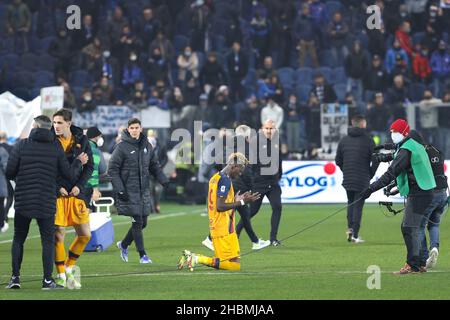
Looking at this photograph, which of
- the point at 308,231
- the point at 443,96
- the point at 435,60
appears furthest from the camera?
the point at 435,60

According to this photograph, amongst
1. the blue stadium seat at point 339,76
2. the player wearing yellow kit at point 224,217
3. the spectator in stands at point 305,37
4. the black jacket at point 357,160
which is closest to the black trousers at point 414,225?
the player wearing yellow kit at point 224,217

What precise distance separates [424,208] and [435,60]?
20913 millimetres

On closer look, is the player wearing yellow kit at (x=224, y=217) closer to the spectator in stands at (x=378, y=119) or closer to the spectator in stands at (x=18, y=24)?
the spectator in stands at (x=378, y=119)

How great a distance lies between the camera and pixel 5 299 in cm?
1358

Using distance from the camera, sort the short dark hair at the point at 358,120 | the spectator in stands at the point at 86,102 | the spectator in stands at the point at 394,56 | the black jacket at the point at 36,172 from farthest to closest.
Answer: the spectator in stands at the point at 394,56 < the spectator in stands at the point at 86,102 < the short dark hair at the point at 358,120 < the black jacket at the point at 36,172

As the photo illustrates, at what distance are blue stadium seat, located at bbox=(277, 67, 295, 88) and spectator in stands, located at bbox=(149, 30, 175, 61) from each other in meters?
3.32

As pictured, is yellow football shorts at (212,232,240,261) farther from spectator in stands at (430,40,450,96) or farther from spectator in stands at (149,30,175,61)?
spectator in stands at (149,30,175,61)

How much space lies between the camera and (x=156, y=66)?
121 feet

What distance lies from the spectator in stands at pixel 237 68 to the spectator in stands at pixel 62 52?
4895 mm

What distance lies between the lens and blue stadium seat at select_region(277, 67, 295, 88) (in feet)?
120

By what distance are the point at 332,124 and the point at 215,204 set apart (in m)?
15.6

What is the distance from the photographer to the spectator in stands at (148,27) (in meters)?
37.9

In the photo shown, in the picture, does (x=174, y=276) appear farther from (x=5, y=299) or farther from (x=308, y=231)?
(x=308, y=231)

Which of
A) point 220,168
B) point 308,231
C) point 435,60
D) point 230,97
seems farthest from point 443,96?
point 220,168
